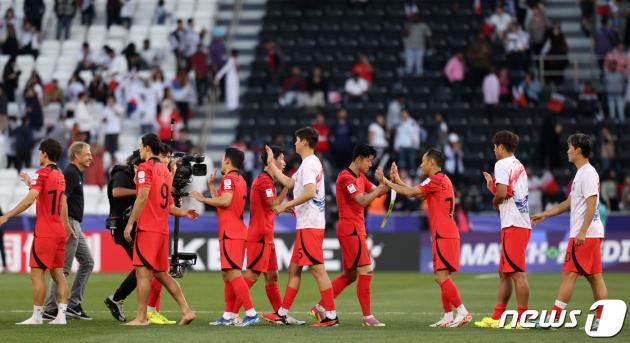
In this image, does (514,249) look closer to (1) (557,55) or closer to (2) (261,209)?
(2) (261,209)

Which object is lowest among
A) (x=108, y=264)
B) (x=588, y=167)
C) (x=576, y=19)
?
(x=108, y=264)

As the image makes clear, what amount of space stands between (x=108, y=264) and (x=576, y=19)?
1788cm

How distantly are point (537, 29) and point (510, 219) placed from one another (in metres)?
22.7

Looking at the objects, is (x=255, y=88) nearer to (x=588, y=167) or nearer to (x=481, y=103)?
(x=481, y=103)

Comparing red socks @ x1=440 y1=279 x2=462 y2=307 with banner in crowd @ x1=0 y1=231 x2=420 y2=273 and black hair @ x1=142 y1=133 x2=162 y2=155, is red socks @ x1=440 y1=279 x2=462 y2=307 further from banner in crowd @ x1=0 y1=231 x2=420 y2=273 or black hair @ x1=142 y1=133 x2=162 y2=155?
banner in crowd @ x1=0 y1=231 x2=420 y2=273

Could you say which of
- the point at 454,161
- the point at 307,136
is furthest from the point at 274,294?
the point at 454,161

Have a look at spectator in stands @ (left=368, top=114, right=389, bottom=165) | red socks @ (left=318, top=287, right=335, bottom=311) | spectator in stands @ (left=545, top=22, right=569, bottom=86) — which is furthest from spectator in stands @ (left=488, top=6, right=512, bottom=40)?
red socks @ (left=318, top=287, right=335, bottom=311)

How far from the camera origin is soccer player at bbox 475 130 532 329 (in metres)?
15.9

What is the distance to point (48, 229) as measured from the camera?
16203 millimetres

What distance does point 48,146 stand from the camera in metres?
16.3

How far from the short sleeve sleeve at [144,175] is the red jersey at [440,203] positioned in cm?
332

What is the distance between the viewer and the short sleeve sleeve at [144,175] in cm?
1575

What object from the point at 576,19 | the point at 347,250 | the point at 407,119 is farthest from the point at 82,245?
the point at 576,19

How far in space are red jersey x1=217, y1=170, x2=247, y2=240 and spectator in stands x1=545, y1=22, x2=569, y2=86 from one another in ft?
75.4
